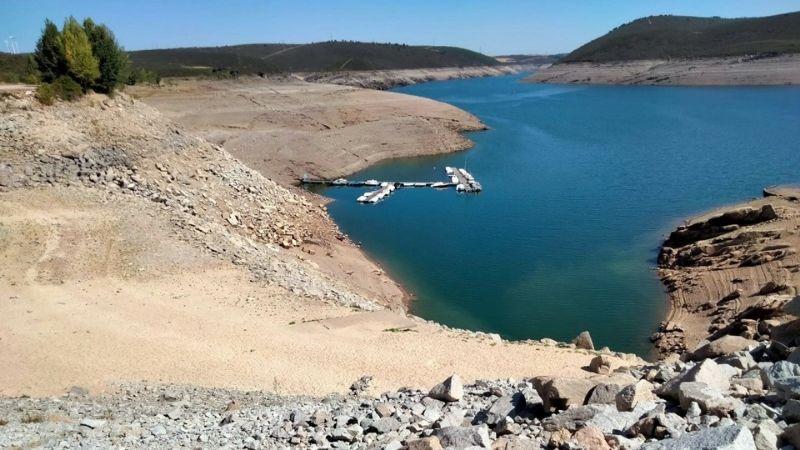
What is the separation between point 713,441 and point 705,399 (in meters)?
1.38

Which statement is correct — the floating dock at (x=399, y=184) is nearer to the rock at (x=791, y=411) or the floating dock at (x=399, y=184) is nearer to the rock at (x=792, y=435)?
the rock at (x=791, y=411)

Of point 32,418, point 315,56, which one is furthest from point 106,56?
point 315,56

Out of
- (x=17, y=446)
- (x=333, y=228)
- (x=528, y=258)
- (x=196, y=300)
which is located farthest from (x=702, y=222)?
→ (x=17, y=446)

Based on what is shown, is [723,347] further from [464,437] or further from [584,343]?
[464,437]

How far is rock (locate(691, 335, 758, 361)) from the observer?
420 inches

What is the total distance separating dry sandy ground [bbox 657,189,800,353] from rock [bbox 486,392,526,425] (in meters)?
9.85

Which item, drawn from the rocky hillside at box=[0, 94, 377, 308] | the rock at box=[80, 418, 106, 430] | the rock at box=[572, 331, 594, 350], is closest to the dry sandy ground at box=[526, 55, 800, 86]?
the rocky hillside at box=[0, 94, 377, 308]

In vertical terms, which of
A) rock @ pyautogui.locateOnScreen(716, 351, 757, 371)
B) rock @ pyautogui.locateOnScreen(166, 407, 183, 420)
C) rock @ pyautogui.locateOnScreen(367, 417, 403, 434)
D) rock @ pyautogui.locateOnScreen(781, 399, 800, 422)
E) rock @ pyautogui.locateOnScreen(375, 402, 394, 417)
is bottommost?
rock @ pyautogui.locateOnScreen(166, 407, 183, 420)

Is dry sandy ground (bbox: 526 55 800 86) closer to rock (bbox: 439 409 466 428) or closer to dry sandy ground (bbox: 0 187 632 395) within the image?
dry sandy ground (bbox: 0 187 632 395)

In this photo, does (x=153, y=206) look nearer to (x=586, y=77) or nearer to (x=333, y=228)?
(x=333, y=228)

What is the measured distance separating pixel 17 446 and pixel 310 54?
176m

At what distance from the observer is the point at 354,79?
468 ft

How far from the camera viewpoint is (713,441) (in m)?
5.99

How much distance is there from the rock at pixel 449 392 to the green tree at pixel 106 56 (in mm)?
23629
